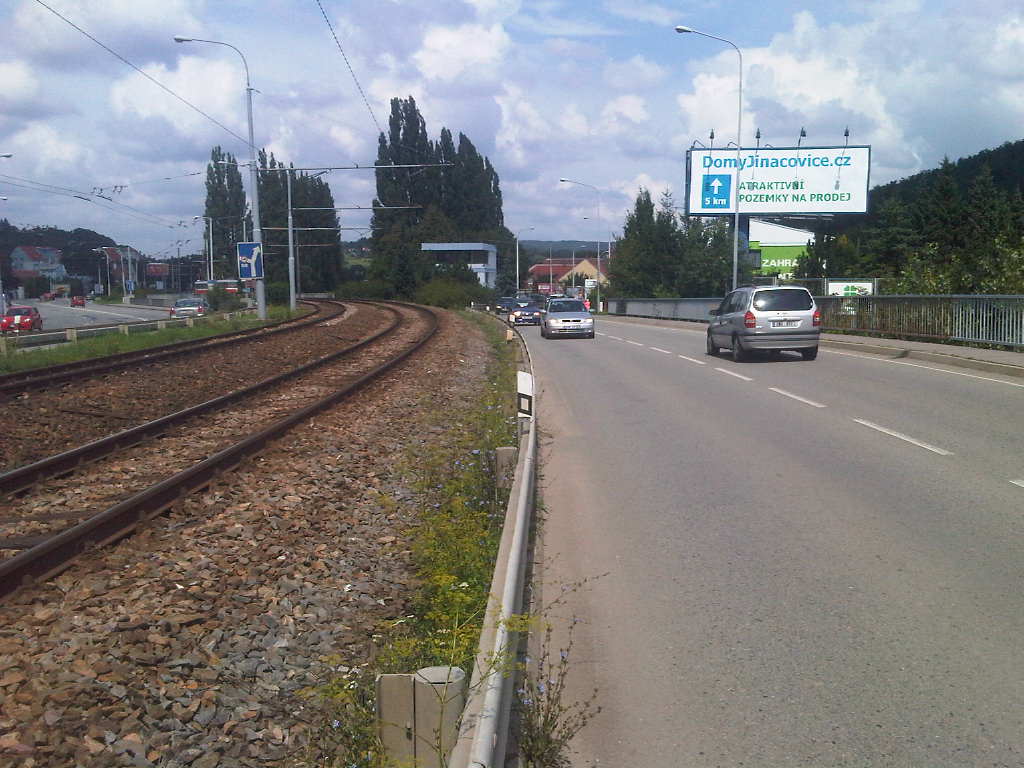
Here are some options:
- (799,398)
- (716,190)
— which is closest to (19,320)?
(716,190)

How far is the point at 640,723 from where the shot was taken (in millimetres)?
4297

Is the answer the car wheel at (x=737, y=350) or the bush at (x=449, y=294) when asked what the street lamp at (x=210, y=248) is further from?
the car wheel at (x=737, y=350)

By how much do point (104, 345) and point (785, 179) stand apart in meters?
41.5

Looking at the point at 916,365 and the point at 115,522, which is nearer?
the point at 115,522

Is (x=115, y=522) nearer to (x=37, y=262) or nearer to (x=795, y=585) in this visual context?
(x=795, y=585)

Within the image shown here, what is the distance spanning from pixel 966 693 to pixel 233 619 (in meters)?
3.82

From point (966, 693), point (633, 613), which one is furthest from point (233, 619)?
point (966, 693)

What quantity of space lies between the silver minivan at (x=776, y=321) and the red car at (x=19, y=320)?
32.5 metres

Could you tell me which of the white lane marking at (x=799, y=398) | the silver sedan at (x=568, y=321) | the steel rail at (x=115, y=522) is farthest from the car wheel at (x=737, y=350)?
the steel rail at (x=115, y=522)

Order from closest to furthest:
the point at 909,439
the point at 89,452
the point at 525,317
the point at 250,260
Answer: the point at 89,452
the point at 909,439
the point at 250,260
the point at 525,317

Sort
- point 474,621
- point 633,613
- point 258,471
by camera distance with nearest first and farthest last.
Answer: point 474,621
point 633,613
point 258,471

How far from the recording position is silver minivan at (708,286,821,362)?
71.7 ft

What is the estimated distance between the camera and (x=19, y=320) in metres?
43.6

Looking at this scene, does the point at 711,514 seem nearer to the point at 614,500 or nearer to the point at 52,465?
the point at 614,500
